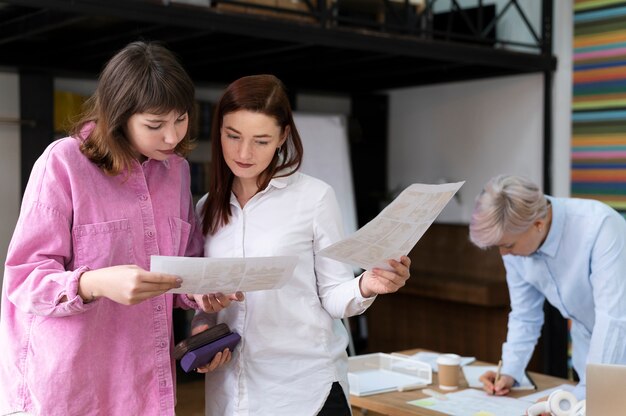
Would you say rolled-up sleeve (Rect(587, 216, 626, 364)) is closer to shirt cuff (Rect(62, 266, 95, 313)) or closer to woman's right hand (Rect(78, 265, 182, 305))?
woman's right hand (Rect(78, 265, 182, 305))

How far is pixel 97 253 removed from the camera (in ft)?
5.65

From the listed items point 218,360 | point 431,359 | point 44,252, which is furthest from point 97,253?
point 431,359

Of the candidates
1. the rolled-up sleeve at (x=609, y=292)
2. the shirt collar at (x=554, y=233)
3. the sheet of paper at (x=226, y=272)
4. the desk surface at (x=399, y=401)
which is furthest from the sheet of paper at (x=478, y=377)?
the sheet of paper at (x=226, y=272)

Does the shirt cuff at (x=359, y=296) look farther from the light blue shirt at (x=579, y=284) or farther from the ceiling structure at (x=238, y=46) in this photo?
the ceiling structure at (x=238, y=46)

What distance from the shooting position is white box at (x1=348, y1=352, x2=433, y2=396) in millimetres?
2904

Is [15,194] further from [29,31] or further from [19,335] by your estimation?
[19,335]

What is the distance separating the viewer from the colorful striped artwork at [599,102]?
16.9 feet

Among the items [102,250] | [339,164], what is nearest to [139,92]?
[102,250]

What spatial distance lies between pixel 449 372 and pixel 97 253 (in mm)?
1627

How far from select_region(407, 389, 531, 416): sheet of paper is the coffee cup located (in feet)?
0.19

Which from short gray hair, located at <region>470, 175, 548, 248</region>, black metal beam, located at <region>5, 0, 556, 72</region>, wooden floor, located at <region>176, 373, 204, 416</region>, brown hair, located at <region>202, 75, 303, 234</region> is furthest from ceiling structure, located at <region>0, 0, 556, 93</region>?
wooden floor, located at <region>176, 373, 204, 416</region>

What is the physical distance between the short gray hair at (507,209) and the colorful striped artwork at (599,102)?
2.72m

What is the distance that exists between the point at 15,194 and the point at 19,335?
3.77 m

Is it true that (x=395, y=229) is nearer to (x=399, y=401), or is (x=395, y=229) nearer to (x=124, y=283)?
(x=124, y=283)
